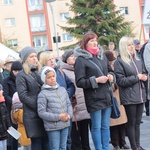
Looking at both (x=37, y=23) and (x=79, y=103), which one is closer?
(x=79, y=103)

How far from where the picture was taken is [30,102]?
7.06m

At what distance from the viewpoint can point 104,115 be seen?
25.3 ft

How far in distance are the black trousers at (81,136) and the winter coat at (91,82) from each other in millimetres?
1022

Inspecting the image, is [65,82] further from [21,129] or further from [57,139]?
[57,139]

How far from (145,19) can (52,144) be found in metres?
4.84

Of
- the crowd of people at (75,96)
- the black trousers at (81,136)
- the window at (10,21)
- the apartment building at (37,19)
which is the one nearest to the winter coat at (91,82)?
the crowd of people at (75,96)

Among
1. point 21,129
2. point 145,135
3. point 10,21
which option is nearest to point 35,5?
point 10,21

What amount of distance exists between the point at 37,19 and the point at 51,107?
54.3 meters

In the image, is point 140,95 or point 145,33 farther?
point 145,33

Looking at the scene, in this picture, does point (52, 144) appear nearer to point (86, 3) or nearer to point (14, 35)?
point (86, 3)

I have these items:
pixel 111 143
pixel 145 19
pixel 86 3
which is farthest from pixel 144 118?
pixel 86 3

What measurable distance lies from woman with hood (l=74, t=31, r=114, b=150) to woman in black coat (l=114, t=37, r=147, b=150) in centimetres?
28

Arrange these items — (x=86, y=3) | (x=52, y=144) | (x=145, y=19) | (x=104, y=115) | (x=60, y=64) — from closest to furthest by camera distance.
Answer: (x=52, y=144), (x=104, y=115), (x=60, y=64), (x=145, y=19), (x=86, y=3)

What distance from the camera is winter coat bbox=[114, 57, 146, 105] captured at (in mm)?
7885
